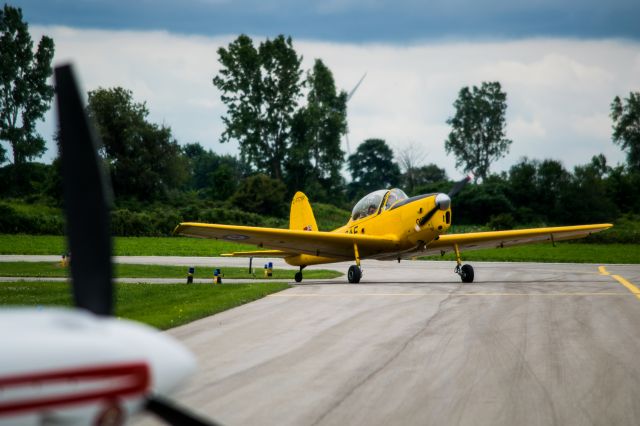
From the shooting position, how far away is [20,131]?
63875mm

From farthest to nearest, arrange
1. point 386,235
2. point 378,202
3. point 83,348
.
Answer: point 378,202
point 386,235
point 83,348

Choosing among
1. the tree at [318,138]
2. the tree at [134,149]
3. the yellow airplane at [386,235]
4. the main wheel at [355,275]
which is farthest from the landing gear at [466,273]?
the tree at [318,138]

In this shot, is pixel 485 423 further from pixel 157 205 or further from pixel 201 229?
pixel 157 205

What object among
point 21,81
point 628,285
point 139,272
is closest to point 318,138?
point 21,81

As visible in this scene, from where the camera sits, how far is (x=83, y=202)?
130 inches

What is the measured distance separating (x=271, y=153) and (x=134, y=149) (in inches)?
635

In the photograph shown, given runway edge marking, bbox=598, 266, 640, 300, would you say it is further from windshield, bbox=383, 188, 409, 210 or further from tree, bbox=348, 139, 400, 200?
tree, bbox=348, 139, 400, 200

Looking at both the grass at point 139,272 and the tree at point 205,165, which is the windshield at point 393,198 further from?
the tree at point 205,165

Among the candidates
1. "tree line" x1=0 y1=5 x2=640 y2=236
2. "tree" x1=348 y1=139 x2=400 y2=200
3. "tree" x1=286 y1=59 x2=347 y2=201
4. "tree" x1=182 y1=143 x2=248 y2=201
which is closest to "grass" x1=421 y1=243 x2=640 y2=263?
"tree line" x1=0 y1=5 x2=640 y2=236

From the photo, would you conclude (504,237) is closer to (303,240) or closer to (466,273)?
(466,273)

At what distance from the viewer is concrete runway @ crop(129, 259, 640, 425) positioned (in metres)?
6.38

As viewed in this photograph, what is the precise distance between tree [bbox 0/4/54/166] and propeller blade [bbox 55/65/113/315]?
208 feet

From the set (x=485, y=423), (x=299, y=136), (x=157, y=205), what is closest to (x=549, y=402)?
(x=485, y=423)

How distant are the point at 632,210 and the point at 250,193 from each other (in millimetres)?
34035
